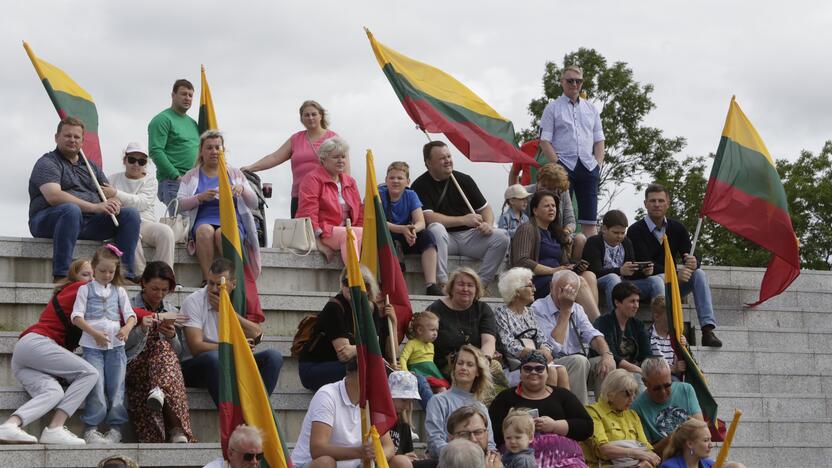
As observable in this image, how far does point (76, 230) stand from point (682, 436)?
4674mm

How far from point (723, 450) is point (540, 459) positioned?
1174 millimetres

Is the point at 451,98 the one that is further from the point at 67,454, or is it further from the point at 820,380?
the point at 67,454

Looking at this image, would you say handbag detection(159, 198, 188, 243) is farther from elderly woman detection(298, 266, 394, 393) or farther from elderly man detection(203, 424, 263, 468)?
elderly man detection(203, 424, 263, 468)

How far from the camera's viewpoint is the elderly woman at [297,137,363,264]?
14.0 meters

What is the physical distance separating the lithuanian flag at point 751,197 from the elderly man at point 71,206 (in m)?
5.19

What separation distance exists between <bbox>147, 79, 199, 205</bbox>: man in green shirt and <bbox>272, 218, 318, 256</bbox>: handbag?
65.4 inches

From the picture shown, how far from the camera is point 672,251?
14734mm

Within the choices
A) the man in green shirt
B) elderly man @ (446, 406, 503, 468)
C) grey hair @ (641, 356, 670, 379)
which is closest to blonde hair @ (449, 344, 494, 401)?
elderly man @ (446, 406, 503, 468)

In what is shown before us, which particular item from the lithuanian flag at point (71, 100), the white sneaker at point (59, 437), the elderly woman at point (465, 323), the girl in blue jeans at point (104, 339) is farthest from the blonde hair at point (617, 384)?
the lithuanian flag at point (71, 100)

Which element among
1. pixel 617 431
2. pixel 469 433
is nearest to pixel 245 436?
pixel 469 433

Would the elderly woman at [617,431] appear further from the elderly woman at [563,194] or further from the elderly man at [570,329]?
the elderly woman at [563,194]

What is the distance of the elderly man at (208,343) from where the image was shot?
11.4 m

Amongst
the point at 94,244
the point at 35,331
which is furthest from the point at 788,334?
the point at 35,331

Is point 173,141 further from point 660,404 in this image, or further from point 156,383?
point 660,404
